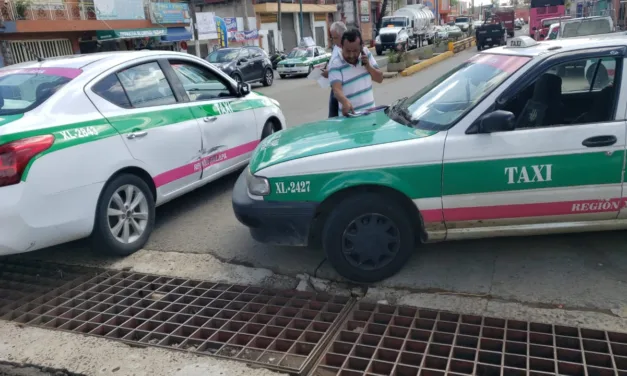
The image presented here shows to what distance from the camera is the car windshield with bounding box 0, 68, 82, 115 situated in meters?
4.16

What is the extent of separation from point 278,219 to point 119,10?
25597 millimetres

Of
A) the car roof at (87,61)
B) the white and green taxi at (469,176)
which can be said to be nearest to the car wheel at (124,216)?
the car roof at (87,61)

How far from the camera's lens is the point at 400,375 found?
9.32 ft

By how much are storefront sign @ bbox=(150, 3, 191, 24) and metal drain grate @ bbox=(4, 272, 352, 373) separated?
26651mm

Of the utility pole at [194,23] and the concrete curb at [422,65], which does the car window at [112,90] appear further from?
the utility pole at [194,23]

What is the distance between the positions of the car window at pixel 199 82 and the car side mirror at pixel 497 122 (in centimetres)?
311

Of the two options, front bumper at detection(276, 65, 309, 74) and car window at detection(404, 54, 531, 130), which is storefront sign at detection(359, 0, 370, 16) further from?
car window at detection(404, 54, 531, 130)

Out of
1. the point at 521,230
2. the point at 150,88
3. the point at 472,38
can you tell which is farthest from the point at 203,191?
the point at 472,38

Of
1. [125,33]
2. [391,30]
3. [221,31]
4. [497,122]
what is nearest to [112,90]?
[497,122]

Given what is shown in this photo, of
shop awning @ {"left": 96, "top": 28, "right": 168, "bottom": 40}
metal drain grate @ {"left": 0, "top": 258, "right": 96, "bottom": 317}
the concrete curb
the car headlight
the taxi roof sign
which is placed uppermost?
shop awning @ {"left": 96, "top": 28, "right": 168, "bottom": 40}

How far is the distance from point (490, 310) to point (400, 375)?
88 cm

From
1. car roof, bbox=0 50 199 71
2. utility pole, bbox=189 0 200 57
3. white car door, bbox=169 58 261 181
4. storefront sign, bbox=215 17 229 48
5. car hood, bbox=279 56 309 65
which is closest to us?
car roof, bbox=0 50 199 71

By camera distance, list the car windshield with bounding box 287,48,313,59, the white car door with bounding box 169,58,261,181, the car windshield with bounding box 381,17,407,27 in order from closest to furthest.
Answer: the white car door with bounding box 169,58,261,181, the car windshield with bounding box 287,48,313,59, the car windshield with bounding box 381,17,407,27

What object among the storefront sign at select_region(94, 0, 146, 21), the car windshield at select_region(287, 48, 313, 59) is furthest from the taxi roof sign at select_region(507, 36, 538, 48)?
the storefront sign at select_region(94, 0, 146, 21)
